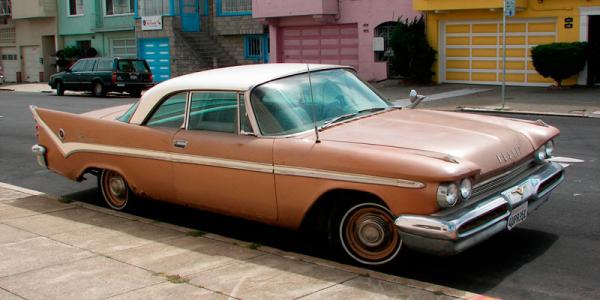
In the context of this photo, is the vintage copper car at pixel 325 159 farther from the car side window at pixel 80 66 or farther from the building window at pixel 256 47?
the building window at pixel 256 47

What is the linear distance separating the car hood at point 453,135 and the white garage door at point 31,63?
135ft

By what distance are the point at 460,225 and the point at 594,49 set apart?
60.1 feet

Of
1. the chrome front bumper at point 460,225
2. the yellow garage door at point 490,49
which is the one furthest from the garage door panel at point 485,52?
the chrome front bumper at point 460,225

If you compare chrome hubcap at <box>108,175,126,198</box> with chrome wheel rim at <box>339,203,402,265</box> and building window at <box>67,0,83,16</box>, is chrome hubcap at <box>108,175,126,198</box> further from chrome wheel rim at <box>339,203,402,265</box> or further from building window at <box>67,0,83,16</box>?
building window at <box>67,0,83,16</box>

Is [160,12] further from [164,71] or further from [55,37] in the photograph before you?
[55,37]

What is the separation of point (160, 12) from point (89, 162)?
1092 inches

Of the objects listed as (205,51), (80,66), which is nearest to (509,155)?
(80,66)

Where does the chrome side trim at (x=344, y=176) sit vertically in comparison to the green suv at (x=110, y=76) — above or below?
below

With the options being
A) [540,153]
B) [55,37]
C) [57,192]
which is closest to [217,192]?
[540,153]

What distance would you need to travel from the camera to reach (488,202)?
17.5ft

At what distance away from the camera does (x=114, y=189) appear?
7.73m

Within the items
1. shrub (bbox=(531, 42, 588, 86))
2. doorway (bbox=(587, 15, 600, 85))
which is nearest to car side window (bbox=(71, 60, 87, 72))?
shrub (bbox=(531, 42, 588, 86))

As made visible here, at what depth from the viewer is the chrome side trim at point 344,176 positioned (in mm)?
5180

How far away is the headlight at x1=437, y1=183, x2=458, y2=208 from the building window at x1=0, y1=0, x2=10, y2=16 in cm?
4544
